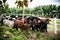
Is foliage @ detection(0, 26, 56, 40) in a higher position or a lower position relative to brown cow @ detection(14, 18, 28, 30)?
lower

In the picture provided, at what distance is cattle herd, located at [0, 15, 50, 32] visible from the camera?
72.5 inches

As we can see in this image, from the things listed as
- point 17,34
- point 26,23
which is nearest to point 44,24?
point 26,23

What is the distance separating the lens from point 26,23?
1.85 m

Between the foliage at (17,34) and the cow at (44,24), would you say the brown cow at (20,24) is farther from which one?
the cow at (44,24)

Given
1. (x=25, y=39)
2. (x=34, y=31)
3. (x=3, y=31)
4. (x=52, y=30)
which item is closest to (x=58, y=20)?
(x=52, y=30)

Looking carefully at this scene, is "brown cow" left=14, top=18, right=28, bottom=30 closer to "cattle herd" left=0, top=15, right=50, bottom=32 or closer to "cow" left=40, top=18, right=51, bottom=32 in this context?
"cattle herd" left=0, top=15, right=50, bottom=32

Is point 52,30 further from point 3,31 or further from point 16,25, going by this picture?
point 3,31

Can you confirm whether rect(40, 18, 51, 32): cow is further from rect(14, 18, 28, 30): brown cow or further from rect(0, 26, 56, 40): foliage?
rect(14, 18, 28, 30): brown cow

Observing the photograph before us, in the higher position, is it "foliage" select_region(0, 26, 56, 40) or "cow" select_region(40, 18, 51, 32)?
"cow" select_region(40, 18, 51, 32)

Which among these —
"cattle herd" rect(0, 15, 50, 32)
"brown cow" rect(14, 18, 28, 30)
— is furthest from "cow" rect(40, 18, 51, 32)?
"brown cow" rect(14, 18, 28, 30)

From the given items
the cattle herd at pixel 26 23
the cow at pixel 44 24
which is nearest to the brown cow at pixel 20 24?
the cattle herd at pixel 26 23

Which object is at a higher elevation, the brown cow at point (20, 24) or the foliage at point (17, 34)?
the brown cow at point (20, 24)

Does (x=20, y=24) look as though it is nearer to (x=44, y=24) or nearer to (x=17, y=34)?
(x=17, y=34)

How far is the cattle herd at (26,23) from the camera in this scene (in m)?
1.84
